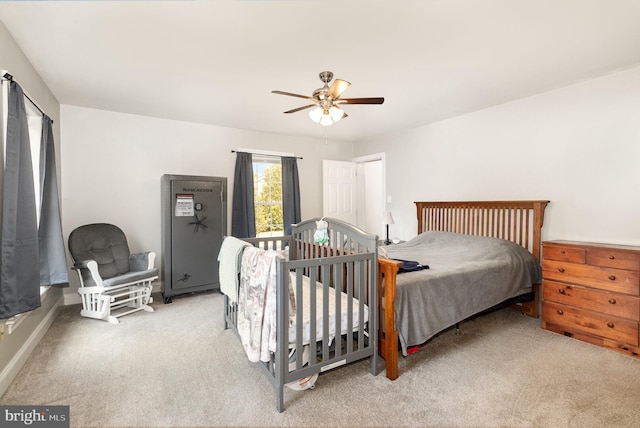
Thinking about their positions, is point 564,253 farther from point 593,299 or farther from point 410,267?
point 410,267

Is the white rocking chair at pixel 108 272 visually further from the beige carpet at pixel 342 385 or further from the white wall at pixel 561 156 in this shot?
the white wall at pixel 561 156

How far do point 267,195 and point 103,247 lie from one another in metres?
2.33

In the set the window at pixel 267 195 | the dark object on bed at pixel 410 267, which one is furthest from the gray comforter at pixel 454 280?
the window at pixel 267 195

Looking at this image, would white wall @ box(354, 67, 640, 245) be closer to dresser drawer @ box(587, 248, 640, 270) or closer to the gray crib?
dresser drawer @ box(587, 248, 640, 270)

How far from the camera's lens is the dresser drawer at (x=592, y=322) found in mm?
2375

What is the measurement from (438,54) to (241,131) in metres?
3.16

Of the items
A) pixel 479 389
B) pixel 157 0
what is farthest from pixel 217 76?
pixel 479 389

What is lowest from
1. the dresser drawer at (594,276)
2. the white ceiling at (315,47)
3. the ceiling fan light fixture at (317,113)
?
the dresser drawer at (594,276)

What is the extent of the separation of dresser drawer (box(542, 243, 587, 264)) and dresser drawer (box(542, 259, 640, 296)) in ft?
0.12

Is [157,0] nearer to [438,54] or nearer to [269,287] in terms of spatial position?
[269,287]

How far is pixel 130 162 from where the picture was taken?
394cm

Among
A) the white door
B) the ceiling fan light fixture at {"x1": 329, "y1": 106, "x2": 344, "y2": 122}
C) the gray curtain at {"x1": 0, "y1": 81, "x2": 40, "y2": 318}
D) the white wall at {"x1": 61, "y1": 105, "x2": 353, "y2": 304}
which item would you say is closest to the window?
the white wall at {"x1": 61, "y1": 105, "x2": 353, "y2": 304}

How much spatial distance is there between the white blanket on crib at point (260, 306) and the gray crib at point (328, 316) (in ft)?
0.19

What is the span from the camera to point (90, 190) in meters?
3.72
